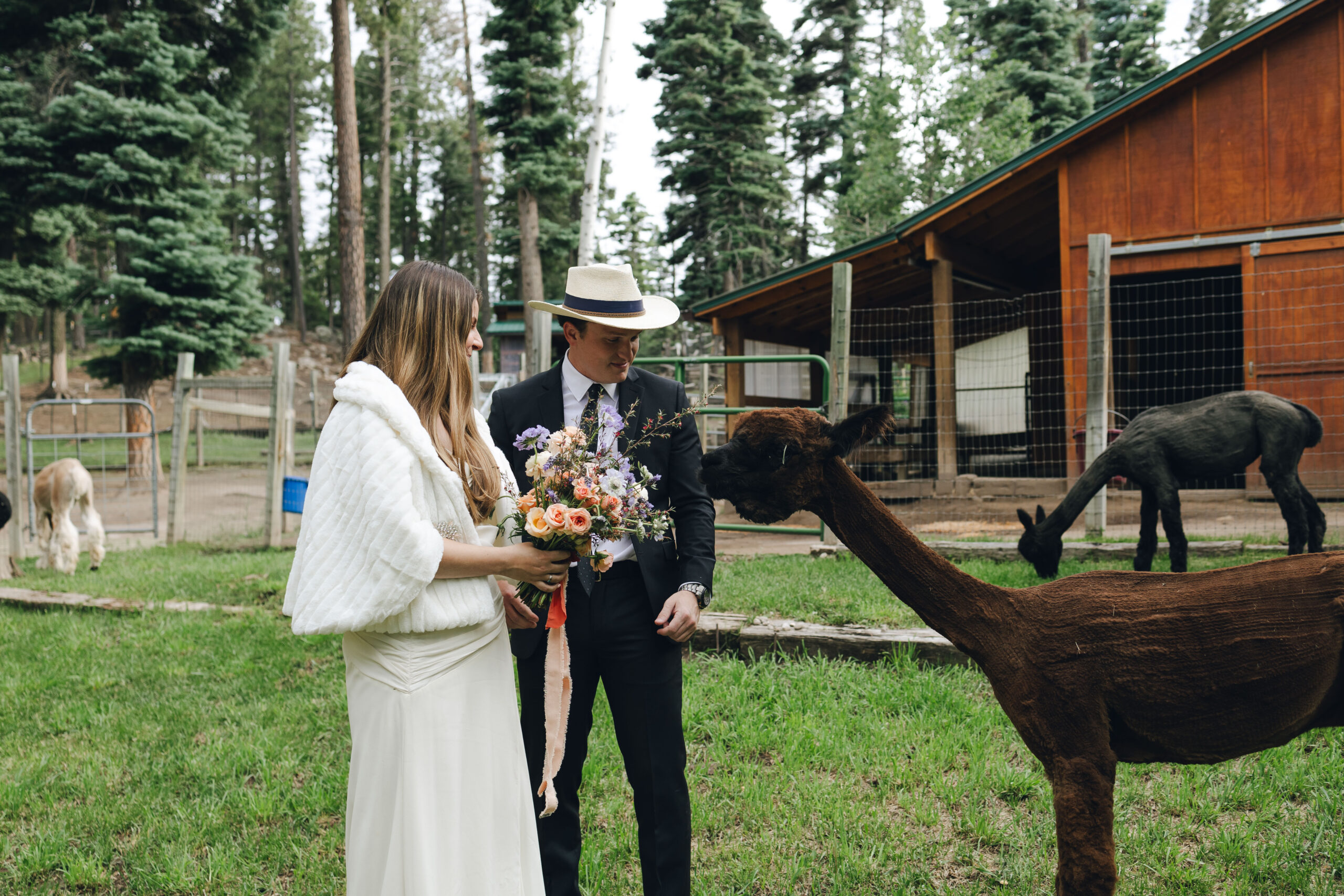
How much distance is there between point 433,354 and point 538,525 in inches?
21.7

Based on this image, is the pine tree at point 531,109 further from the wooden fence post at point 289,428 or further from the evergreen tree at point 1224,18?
the evergreen tree at point 1224,18

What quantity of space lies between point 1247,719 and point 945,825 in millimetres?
1455

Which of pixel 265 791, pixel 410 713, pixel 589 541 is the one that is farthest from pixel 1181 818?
pixel 265 791

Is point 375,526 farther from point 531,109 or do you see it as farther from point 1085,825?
point 531,109

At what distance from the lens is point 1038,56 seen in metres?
24.2

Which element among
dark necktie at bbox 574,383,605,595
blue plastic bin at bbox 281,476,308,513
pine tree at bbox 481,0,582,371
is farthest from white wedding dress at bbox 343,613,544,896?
pine tree at bbox 481,0,582,371

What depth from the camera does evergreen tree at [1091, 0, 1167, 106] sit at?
996 inches

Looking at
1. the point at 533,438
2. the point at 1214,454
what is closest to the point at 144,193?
the point at 533,438

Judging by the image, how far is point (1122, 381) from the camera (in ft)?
48.1

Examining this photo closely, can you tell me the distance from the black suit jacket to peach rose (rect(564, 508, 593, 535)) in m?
0.68

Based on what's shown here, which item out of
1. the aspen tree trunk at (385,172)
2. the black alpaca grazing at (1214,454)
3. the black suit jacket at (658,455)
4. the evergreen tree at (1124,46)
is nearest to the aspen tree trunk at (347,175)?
the black alpaca grazing at (1214,454)

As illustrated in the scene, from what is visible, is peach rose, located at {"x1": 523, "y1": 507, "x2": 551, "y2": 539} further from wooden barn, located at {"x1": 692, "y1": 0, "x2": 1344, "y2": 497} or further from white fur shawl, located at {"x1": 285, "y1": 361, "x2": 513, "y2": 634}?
wooden barn, located at {"x1": 692, "y1": 0, "x2": 1344, "y2": 497}

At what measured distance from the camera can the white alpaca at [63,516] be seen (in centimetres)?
976

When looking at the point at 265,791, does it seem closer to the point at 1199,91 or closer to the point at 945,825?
the point at 945,825
